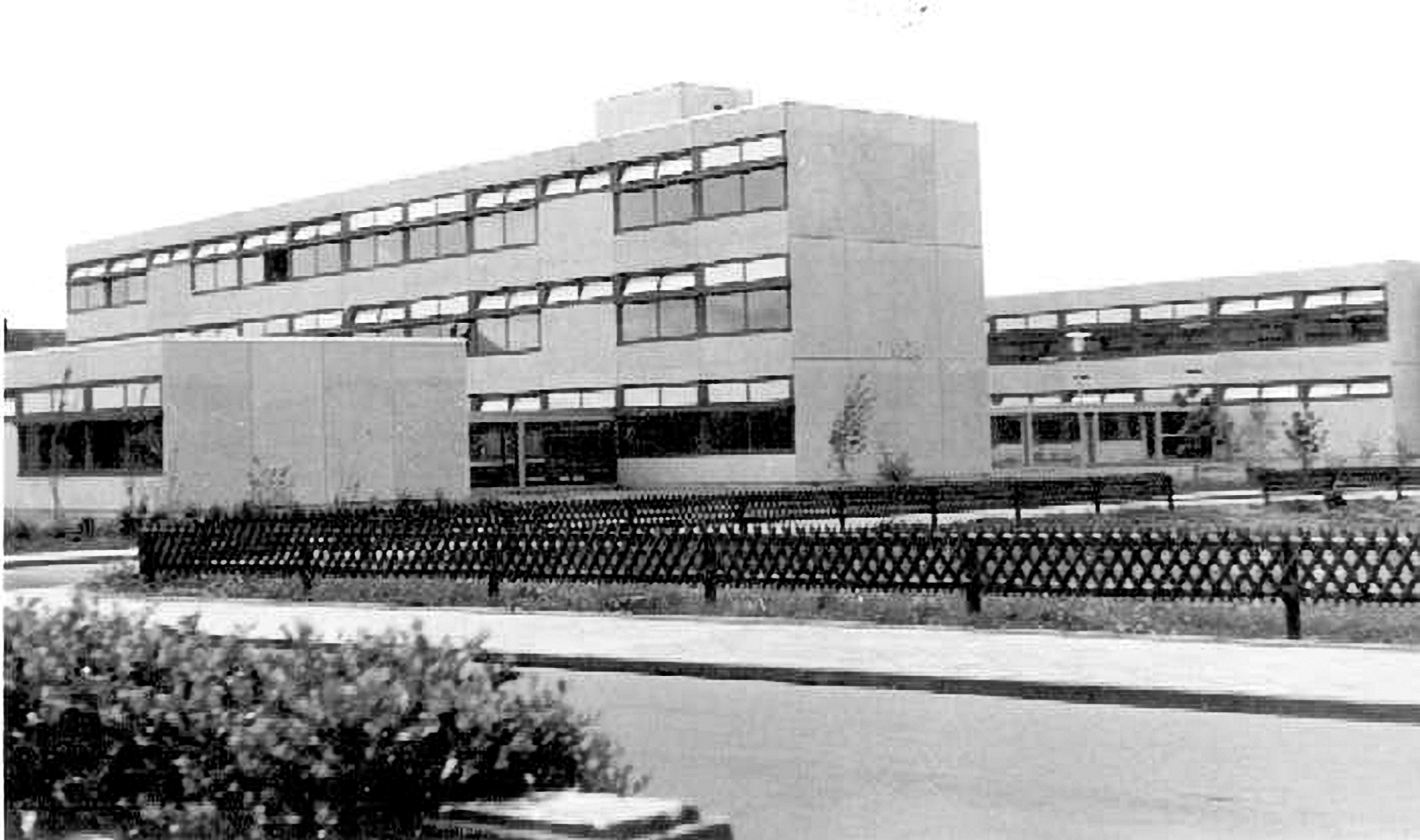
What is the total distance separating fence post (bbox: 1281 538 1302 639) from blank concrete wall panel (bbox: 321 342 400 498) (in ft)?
104

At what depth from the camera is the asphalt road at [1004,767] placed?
843 centimetres

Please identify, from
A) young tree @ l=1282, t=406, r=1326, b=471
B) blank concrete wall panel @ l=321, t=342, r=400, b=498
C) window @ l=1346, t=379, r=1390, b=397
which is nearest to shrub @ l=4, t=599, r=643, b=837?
blank concrete wall panel @ l=321, t=342, r=400, b=498

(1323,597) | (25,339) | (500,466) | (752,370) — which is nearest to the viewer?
(1323,597)

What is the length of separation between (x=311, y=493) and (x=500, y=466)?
21.7m

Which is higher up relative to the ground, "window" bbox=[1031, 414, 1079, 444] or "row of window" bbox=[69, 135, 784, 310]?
"row of window" bbox=[69, 135, 784, 310]

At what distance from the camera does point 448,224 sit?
7088 cm

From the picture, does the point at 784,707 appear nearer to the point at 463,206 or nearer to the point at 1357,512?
the point at 1357,512

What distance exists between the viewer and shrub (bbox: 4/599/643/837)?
22.1 ft

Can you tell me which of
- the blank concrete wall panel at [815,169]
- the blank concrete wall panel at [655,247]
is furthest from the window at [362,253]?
the blank concrete wall panel at [815,169]

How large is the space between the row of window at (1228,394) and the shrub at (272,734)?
265 ft

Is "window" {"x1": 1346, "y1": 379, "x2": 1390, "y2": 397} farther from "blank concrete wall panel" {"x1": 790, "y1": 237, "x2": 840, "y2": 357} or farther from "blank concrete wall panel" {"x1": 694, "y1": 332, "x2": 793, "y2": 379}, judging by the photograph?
"blank concrete wall panel" {"x1": 694, "y1": 332, "x2": 793, "y2": 379}

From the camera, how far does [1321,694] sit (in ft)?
40.3

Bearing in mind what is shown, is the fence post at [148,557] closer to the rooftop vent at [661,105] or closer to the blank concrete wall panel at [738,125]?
the blank concrete wall panel at [738,125]

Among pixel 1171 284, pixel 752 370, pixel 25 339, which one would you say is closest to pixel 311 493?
pixel 752 370
